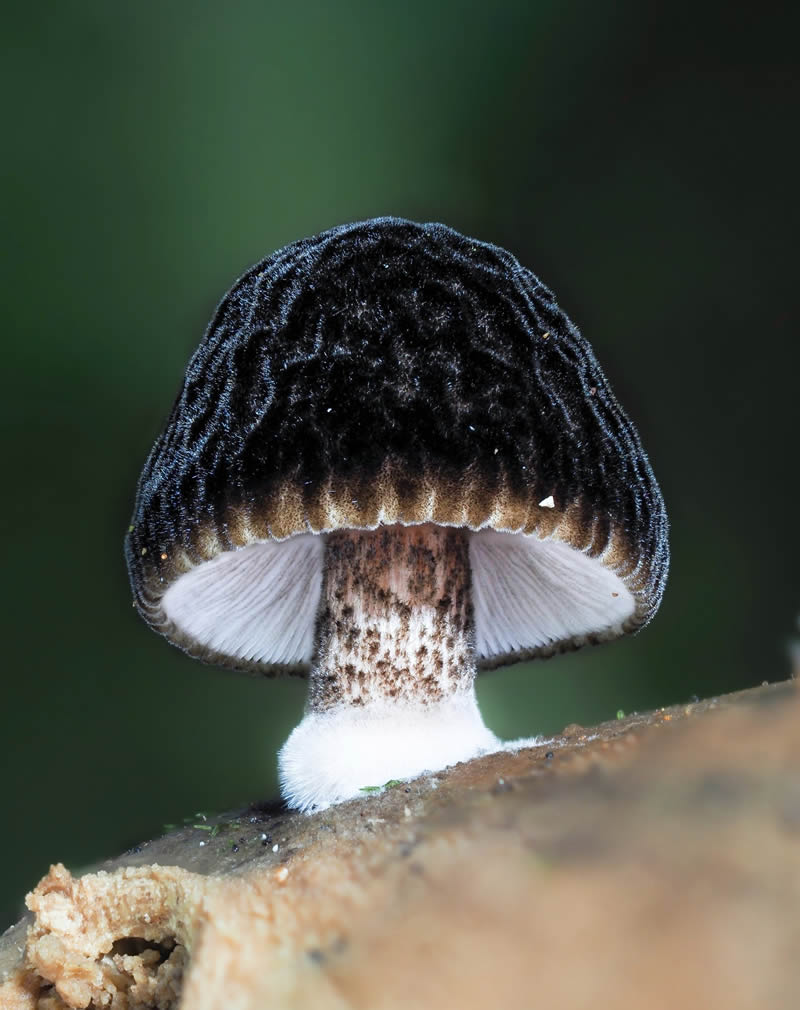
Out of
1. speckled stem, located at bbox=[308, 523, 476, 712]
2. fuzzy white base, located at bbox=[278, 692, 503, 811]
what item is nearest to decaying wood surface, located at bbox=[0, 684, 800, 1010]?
fuzzy white base, located at bbox=[278, 692, 503, 811]

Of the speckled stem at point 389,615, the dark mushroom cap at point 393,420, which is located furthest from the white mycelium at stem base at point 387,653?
the dark mushroom cap at point 393,420

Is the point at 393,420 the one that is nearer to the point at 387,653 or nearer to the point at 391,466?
the point at 391,466

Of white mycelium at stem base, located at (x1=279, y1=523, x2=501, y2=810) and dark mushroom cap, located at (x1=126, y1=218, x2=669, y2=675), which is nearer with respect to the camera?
dark mushroom cap, located at (x1=126, y1=218, x2=669, y2=675)

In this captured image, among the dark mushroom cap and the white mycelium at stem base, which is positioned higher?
the dark mushroom cap

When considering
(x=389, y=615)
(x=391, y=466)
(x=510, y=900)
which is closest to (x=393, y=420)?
(x=391, y=466)

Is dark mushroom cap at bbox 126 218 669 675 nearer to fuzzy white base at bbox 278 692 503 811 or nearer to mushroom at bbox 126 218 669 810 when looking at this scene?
mushroom at bbox 126 218 669 810

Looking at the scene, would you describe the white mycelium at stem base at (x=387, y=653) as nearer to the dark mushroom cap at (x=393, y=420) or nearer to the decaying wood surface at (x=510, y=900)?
the dark mushroom cap at (x=393, y=420)

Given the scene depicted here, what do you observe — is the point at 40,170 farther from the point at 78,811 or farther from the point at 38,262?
the point at 78,811
